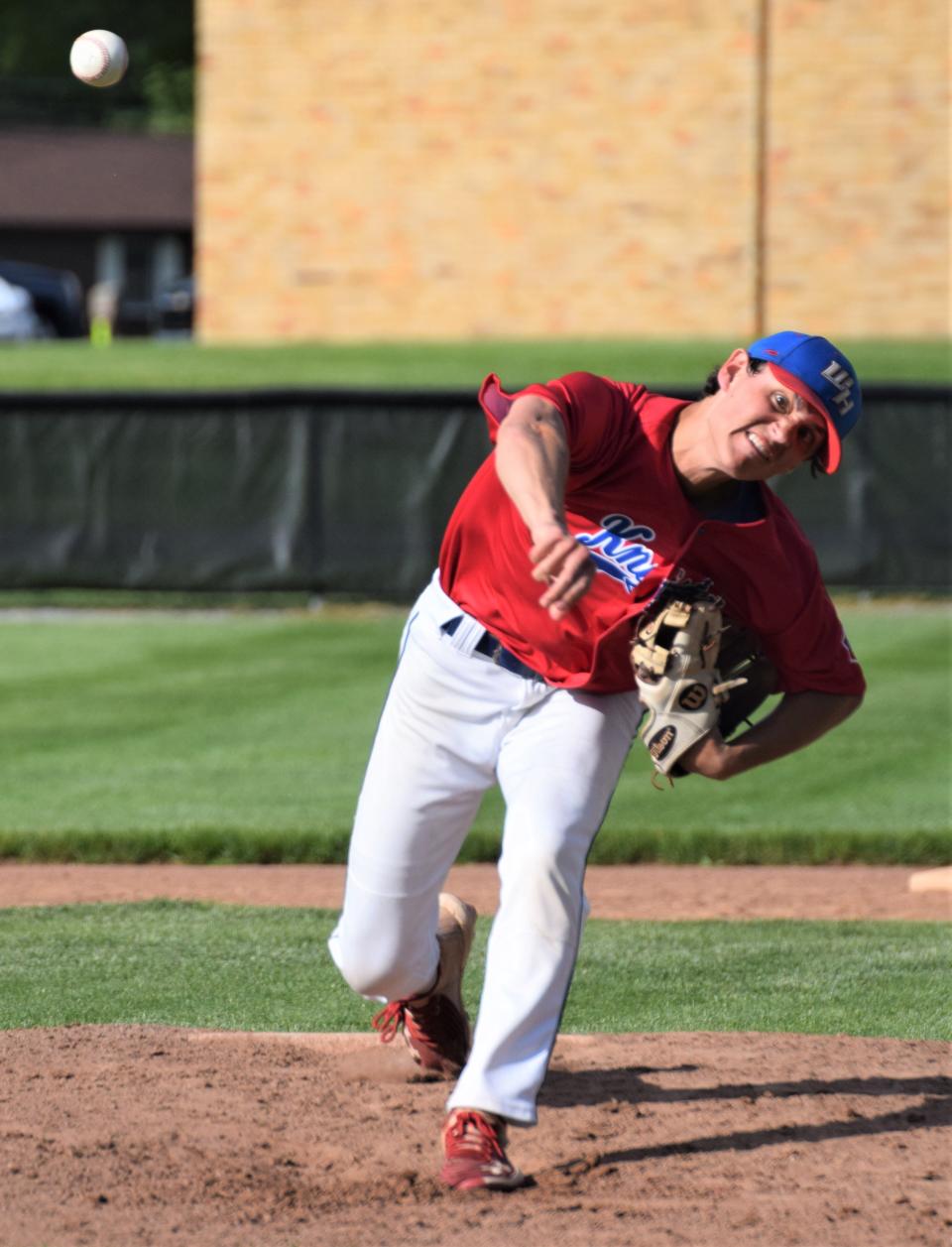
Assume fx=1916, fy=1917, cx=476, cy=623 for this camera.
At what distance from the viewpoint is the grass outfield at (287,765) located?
831cm

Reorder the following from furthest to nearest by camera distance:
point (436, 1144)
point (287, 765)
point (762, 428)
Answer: point (287, 765), point (436, 1144), point (762, 428)

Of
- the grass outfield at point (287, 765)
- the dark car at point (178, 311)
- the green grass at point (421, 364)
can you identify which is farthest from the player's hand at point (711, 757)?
the dark car at point (178, 311)

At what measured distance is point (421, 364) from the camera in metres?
21.0

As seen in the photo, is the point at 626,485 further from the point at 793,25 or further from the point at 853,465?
the point at 793,25

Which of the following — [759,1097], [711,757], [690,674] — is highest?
[690,674]

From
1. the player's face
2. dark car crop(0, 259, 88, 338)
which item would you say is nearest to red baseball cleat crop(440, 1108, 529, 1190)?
the player's face

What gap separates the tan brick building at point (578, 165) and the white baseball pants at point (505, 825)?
18.5 meters

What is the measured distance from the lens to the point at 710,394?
411cm

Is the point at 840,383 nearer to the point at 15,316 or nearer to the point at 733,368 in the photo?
the point at 733,368

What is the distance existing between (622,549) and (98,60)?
469cm

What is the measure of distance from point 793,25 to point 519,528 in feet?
62.3

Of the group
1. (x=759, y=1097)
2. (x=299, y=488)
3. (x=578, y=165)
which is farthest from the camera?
(x=578, y=165)

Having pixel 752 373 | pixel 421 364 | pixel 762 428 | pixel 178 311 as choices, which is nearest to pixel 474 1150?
pixel 762 428

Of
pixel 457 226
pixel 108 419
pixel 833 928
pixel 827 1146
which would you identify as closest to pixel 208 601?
pixel 108 419
